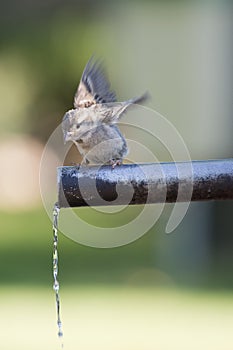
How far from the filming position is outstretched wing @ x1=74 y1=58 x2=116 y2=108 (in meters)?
3.33

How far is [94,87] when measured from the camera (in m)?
3.37

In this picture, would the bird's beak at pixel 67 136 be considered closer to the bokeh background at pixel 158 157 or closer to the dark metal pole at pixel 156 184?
the dark metal pole at pixel 156 184

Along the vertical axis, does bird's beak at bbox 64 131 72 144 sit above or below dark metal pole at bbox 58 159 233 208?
above

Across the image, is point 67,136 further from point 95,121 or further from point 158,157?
point 158,157

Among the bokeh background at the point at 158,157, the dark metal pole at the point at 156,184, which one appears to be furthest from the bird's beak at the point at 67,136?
the bokeh background at the point at 158,157

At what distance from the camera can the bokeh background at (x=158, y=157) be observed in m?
6.12

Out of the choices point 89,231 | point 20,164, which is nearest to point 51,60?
point 20,164

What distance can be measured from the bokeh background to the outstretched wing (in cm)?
235

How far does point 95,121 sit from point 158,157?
592 centimetres

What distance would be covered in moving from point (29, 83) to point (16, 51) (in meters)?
0.41

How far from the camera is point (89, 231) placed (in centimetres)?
991

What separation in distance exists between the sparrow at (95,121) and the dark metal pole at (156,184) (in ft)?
2.26

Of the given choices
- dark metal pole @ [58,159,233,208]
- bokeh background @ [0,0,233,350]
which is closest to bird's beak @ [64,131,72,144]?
dark metal pole @ [58,159,233,208]

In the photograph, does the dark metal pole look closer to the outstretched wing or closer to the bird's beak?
the bird's beak
